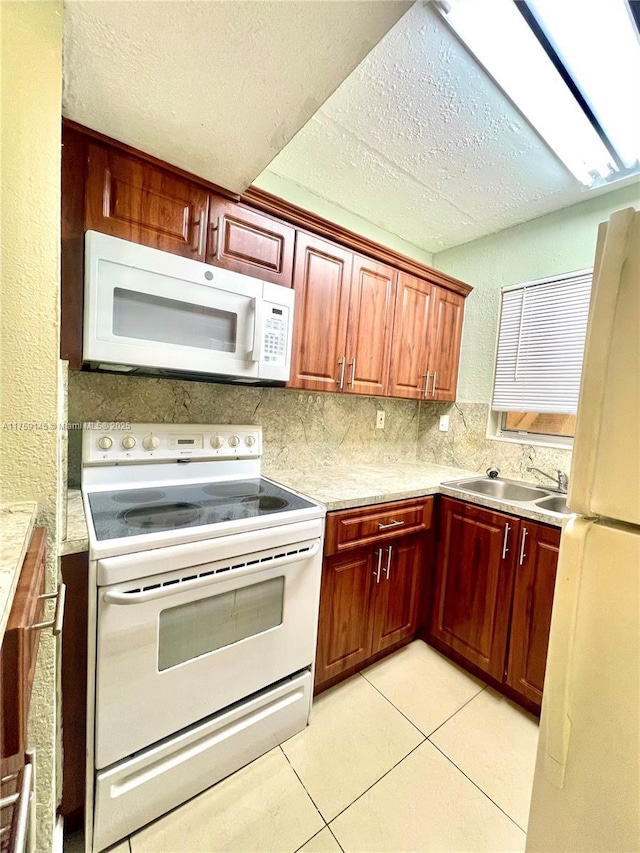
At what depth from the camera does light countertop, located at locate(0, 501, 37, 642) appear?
517 mm

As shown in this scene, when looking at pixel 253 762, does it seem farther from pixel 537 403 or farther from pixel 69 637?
pixel 537 403

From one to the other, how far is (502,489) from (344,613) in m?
1.22

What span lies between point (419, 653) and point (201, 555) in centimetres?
151

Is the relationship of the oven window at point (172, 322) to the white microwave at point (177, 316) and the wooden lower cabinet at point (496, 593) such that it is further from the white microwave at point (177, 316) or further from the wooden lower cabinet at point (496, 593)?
the wooden lower cabinet at point (496, 593)

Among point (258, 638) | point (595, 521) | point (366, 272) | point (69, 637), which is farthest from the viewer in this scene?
point (366, 272)

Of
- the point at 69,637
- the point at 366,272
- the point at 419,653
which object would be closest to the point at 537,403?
the point at 366,272

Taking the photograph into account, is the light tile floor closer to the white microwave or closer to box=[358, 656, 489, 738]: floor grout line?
box=[358, 656, 489, 738]: floor grout line

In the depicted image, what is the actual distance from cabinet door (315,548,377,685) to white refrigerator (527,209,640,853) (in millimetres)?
885

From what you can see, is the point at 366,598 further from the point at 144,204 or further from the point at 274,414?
the point at 144,204

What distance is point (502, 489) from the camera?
2.12 meters

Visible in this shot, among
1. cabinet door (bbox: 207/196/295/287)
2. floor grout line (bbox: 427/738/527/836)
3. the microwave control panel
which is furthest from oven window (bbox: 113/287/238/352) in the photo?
floor grout line (bbox: 427/738/527/836)

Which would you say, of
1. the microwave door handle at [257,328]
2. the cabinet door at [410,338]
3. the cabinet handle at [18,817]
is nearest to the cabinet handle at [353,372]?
the cabinet door at [410,338]

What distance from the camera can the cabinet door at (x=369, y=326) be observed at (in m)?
1.88

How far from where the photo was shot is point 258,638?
4.07 feet
